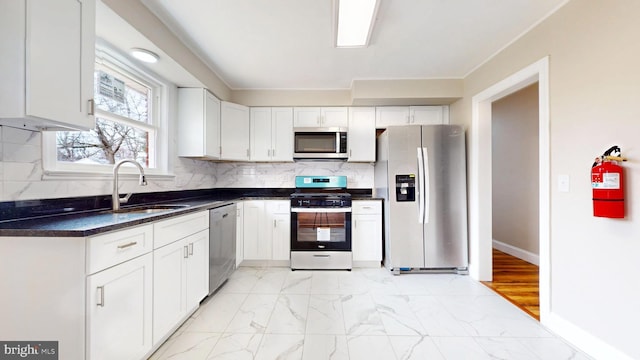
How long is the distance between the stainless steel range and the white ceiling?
161cm

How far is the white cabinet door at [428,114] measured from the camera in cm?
339

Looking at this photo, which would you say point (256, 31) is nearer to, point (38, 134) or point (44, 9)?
point (44, 9)

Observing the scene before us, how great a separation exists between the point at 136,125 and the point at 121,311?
1.70 metres

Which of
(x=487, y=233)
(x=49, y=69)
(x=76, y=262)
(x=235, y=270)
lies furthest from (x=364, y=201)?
(x=49, y=69)

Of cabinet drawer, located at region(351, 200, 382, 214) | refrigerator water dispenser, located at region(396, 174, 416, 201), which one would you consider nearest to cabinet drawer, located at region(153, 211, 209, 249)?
cabinet drawer, located at region(351, 200, 382, 214)

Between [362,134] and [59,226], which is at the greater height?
[362,134]

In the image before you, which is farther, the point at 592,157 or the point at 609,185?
the point at 592,157

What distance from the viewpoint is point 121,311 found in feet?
4.22

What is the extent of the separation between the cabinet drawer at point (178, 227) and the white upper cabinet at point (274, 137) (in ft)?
4.53

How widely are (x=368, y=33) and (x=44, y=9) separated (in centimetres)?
199

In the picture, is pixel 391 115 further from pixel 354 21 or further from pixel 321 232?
pixel 321 232

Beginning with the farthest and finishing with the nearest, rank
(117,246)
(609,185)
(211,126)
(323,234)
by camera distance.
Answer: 1. (323,234)
2. (211,126)
3. (609,185)
4. (117,246)

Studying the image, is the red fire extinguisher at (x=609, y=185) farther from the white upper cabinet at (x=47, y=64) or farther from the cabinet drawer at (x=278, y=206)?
the white upper cabinet at (x=47, y=64)

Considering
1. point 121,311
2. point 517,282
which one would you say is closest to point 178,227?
point 121,311
